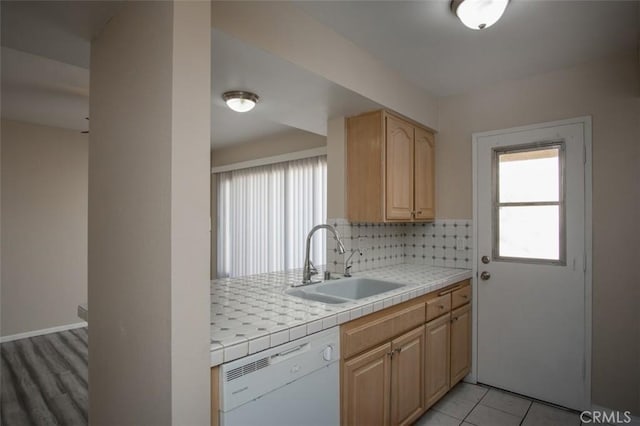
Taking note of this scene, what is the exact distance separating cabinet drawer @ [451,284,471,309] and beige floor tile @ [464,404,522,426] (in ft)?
2.30

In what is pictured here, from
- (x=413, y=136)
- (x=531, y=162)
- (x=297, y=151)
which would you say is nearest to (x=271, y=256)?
(x=297, y=151)

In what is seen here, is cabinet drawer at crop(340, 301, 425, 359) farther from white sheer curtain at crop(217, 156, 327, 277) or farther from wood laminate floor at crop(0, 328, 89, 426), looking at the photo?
white sheer curtain at crop(217, 156, 327, 277)

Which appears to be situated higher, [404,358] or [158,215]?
[158,215]

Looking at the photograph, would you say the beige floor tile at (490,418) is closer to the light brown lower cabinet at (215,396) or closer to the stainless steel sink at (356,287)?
the stainless steel sink at (356,287)

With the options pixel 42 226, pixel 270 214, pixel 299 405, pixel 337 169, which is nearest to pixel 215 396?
pixel 299 405

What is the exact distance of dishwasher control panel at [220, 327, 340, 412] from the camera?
1150mm

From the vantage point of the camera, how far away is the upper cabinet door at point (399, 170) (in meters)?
2.51

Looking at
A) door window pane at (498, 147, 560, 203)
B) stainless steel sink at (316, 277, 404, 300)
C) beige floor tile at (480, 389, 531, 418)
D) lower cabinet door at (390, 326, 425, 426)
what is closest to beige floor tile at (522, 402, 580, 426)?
beige floor tile at (480, 389, 531, 418)

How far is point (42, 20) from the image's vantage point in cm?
137

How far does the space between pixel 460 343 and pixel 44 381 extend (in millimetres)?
3384

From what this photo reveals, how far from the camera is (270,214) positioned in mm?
4852

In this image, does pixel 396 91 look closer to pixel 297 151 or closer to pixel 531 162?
pixel 531 162

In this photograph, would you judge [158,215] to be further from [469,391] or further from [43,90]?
[43,90]

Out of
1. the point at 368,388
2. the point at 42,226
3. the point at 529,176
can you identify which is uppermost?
the point at 529,176
